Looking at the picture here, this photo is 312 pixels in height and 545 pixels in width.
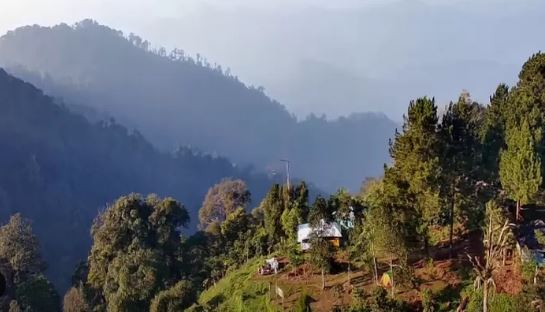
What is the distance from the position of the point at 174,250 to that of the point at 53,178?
71.3 metres

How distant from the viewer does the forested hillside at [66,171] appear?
324ft

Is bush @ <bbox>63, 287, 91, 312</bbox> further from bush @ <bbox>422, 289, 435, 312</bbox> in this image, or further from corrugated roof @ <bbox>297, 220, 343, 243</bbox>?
bush @ <bbox>422, 289, 435, 312</bbox>

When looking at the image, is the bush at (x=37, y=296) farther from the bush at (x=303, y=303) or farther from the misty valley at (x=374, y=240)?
the bush at (x=303, y=303)

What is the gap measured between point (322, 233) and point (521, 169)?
986 centimetres

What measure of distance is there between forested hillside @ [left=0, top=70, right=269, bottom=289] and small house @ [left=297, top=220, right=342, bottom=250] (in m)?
55.3

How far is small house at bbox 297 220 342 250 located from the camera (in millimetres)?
30269

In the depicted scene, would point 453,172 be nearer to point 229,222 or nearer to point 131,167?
point 229,222

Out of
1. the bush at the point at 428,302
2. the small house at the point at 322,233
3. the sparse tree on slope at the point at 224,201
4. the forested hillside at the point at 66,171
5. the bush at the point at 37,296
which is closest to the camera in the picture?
the bush at the point at 428,302

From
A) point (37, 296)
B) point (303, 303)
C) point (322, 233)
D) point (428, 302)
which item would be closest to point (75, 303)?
point (37, 296)

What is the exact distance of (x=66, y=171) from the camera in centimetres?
11688

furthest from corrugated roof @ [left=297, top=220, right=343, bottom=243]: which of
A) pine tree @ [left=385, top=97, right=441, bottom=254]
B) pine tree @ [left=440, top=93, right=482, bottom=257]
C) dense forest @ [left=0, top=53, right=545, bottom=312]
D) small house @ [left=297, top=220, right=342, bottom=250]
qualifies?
pine tree @ [left=440, top=93, right=482, bottom=257]

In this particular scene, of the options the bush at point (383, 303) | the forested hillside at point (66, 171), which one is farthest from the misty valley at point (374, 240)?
the forested hillside at point (66, 171)

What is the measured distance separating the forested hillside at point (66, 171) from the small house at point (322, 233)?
181ft

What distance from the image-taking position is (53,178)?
365ft
